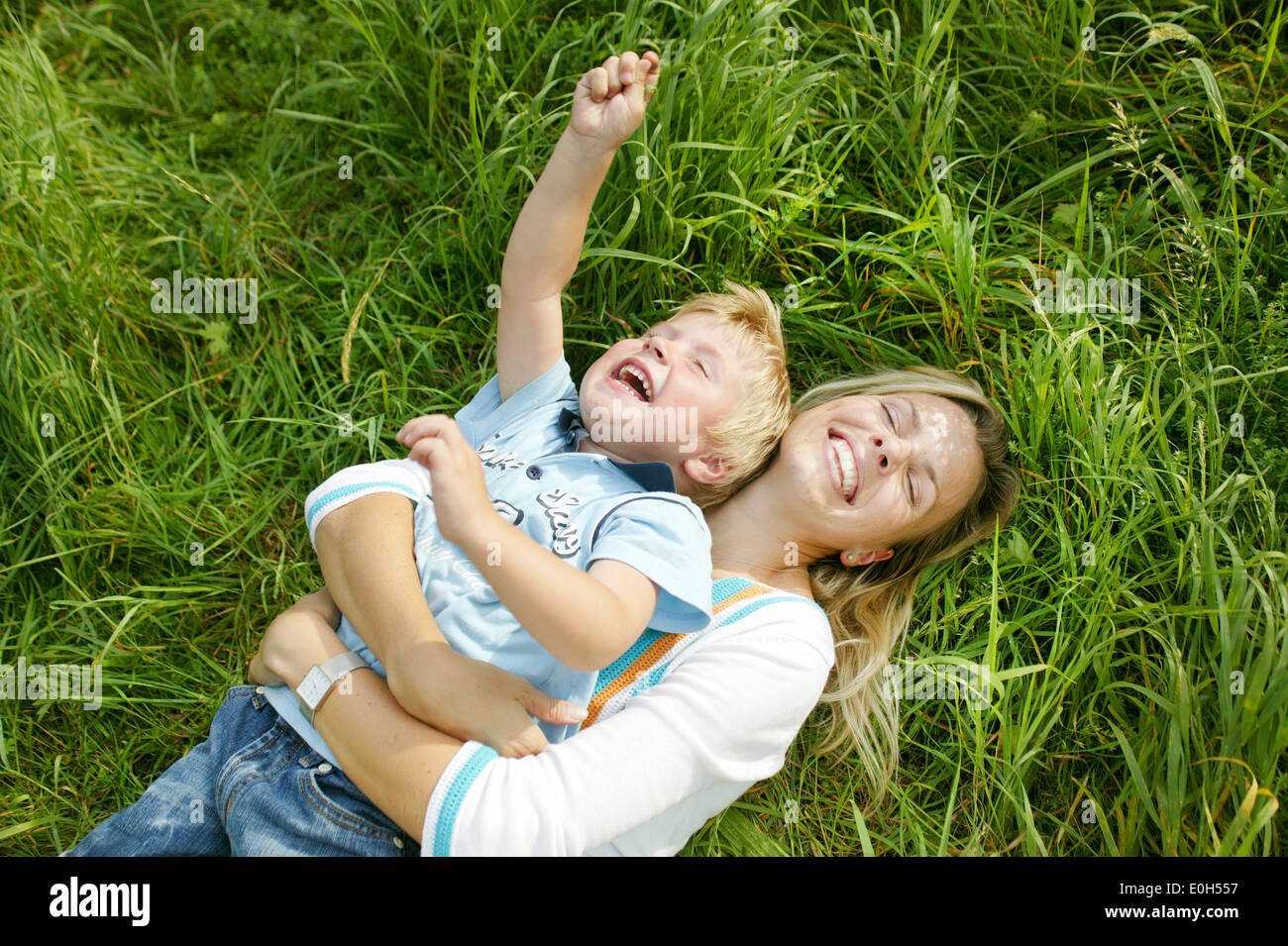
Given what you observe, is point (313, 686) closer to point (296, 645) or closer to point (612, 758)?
point (296, 645)

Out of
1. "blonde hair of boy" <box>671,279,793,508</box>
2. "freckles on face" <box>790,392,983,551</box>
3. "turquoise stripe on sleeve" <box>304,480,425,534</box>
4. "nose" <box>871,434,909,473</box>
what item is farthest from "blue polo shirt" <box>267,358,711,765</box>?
"nose" <box>871,434,909,473</box>

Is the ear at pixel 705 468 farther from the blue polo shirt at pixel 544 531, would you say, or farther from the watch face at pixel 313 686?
the watch face at pixel 313 686

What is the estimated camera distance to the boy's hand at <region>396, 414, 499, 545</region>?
6.05 feet

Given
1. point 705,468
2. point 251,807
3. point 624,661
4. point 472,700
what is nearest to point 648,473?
point 705,468

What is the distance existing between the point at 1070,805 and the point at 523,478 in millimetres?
1674

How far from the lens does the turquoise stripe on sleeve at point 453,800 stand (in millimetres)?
1844

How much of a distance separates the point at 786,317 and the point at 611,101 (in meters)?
0.91

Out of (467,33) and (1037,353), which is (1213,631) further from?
(467,33)

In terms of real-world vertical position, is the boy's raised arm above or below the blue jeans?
above

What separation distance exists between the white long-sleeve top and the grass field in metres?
0.49

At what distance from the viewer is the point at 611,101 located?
2291 mm

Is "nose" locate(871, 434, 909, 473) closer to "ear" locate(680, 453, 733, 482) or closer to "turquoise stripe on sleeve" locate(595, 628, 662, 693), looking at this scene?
"ear" locate(680, 453, 733, 482)
